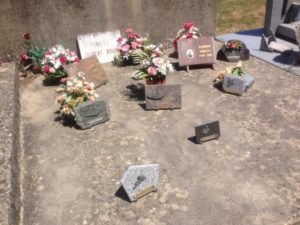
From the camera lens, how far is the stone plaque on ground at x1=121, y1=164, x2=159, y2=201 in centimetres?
445

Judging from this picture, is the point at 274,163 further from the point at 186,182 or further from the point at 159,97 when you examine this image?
the point at 159,97

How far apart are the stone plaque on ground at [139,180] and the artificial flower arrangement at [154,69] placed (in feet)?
7.97

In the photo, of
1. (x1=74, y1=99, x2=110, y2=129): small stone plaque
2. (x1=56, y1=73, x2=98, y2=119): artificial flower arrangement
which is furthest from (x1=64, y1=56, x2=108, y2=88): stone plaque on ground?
(x1=74, y1=99, x2=110, y2=129): small stone plaque

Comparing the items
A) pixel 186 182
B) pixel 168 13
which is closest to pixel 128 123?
pixel 186 182

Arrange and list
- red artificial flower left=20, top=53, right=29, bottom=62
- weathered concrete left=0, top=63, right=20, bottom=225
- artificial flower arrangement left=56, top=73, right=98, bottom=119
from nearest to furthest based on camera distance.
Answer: weathered concrete left=0, top=63, right=20, bottom=225
artificial flower arrangement left=56, top=73, right=98, bottom=119
red artificial flower left=20, top=53, right=29, bottom=62

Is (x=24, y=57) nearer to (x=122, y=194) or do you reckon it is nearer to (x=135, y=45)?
(x=135, y=45)

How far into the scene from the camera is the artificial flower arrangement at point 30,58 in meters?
8.48

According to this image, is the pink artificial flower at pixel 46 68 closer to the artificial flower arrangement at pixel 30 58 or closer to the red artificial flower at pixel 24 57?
the artificial flower arrangement at pixel 30 58

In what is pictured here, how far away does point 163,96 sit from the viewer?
6.48 m

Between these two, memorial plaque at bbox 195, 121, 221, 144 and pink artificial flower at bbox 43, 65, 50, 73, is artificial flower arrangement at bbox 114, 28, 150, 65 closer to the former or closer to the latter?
pink artificial flower at bbox 43, 65, 50, 73

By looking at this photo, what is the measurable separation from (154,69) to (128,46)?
243 cm

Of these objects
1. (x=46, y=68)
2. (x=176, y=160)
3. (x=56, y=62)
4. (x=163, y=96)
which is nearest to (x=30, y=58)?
(x=46, y=68)

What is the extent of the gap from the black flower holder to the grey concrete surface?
118 cm

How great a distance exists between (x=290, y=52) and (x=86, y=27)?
545 centimetres
